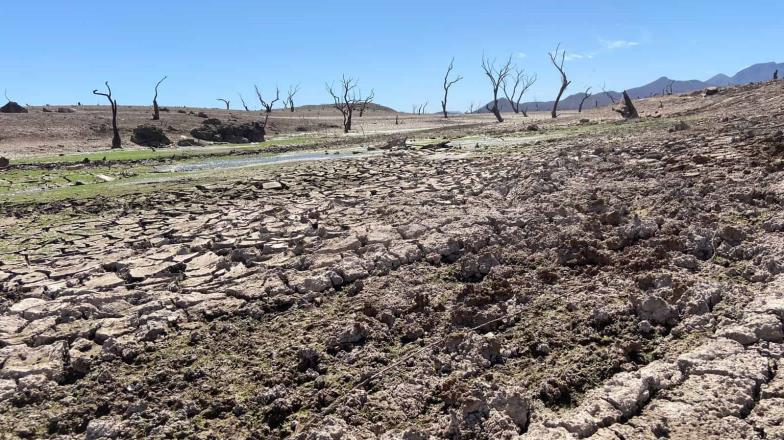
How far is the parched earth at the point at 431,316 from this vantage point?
308 centimetres

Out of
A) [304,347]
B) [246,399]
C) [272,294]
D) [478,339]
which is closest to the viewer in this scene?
[246,399]

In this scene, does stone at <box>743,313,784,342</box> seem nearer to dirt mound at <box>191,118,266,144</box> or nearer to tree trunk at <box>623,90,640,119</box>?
→ tree trunk at <box>623,90,640,119</box>

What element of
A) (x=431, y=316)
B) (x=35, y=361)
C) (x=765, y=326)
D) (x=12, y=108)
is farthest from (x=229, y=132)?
(x=765, y=326)

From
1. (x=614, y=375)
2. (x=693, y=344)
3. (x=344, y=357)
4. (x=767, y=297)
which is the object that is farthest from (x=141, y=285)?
(x=767, y=297)

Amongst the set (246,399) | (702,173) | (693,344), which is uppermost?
(702,173)

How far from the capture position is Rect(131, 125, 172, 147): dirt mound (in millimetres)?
27688

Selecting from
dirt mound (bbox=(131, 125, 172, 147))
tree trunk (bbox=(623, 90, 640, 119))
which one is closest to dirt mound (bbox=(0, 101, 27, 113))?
dirt mound (bbox=(131, 125, 172, 147))

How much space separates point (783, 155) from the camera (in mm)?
6547

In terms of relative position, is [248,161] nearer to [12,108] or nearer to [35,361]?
[35,361]

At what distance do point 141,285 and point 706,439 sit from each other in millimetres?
4954

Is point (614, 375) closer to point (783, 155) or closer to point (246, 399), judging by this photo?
point (246, 399)

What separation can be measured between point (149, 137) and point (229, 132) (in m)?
4.23

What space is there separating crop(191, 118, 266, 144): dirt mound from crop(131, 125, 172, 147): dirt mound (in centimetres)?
190

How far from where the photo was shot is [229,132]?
3039cm
